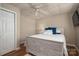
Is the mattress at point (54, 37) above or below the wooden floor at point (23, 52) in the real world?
above

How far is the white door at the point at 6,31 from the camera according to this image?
1.72 metres

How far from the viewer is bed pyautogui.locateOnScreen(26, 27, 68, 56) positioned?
1.64m

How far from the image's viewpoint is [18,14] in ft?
5.91

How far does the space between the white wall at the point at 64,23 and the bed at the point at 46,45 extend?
14 centimetres

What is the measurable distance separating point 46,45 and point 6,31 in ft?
2.75

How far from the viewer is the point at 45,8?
1.78m

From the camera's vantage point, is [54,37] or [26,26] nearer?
[54,37]

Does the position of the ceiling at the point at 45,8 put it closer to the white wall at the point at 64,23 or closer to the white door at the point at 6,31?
the white wall at the point at 64,23

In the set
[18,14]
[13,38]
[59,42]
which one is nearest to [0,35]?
[13,38]

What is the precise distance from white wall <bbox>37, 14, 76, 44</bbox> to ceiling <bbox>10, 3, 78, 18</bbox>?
98mm

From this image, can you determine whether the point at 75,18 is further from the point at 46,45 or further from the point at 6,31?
the point at 6,31

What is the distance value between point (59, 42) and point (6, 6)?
1.21 m

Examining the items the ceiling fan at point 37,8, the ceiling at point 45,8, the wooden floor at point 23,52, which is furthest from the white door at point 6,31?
the ceiling fan at point 37,8

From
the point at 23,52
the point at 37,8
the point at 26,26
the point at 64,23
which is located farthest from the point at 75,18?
the point at 23,52
